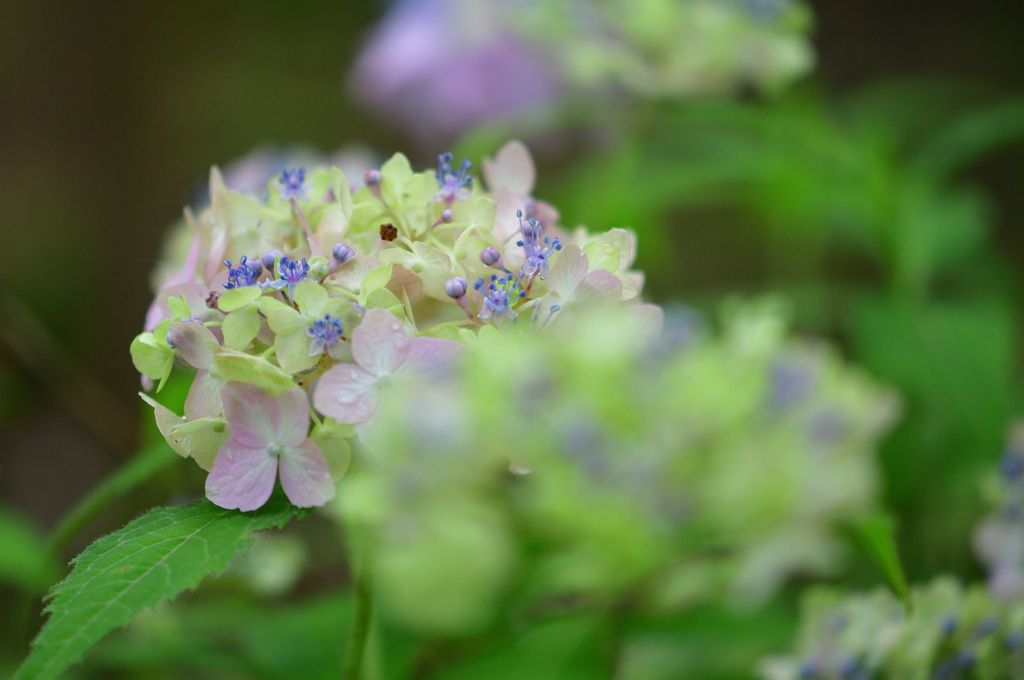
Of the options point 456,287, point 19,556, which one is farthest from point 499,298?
point 19,556

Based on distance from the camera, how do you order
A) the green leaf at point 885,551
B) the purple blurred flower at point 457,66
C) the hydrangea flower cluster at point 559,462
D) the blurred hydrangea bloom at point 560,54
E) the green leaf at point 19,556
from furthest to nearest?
the purple blurred flower at point 457,66, the blurred hydrangea bloom at point 560,54, the green leaf at point 19,556, the green leaf at point 885,551, the hydrangea flower cluster at point 559,462

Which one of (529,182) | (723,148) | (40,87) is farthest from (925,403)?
(40,87)

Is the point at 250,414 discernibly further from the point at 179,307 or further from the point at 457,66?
the point at 457,66

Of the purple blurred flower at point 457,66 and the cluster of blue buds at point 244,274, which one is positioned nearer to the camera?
the cluster of blue buds at point 244,274

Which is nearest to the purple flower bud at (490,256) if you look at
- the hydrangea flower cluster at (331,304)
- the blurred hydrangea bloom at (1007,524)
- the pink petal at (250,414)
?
the hydrangea flower cluster at (331,304)

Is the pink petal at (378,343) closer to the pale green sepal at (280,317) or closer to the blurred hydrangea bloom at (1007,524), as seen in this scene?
the pale green sepal at (280,317)

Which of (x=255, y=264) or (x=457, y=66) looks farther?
(x=457, y=66)

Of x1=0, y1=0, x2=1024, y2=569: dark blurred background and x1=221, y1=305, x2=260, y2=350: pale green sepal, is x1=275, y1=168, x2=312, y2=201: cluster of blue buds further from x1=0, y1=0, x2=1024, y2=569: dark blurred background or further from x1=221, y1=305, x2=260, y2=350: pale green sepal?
x1=0, y1=0, x2=1024, y2=569: dark blurred background

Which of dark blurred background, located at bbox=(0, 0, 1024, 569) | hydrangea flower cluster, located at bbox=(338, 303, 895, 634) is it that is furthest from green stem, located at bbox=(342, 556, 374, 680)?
dark blurred background, located at bbox=(0, 0, 1024, 569)
